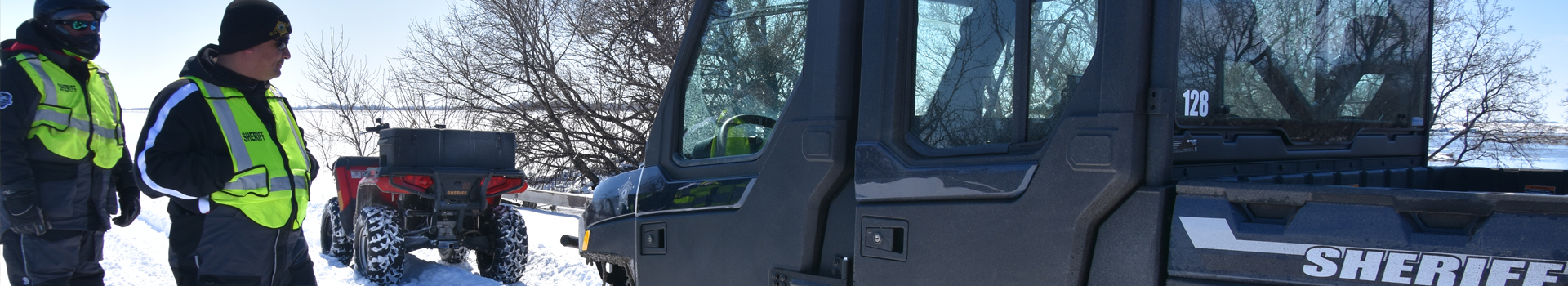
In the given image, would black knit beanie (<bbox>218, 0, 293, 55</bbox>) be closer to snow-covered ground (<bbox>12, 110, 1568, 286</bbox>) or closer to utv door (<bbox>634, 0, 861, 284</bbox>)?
utv door (<bbox>634, 0, 861, 284</bbox>)

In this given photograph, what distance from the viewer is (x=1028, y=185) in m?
Answer: 2.26

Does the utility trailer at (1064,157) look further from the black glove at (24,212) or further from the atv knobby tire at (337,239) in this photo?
the atv knobby tire at (337,239)

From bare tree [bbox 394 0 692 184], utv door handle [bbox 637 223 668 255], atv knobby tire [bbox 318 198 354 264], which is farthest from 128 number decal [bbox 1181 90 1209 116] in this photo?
bare tree [bbox 394 0 692 184]

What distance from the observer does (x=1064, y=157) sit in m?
2.18

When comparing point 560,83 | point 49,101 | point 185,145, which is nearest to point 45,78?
point 49,101

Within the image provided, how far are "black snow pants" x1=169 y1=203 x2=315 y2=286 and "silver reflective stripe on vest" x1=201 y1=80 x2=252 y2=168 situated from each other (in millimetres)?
165

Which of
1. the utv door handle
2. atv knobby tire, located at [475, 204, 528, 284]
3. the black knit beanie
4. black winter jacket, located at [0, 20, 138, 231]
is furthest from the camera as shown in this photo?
atv knobby tire, located at [475, 204, 528, 284]

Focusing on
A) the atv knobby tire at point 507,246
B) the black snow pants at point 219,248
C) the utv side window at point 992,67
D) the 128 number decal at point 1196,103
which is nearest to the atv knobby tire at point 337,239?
the atv knobby tire at point 507,246

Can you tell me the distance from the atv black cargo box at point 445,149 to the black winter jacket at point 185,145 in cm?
363

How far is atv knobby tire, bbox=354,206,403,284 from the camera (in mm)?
6375

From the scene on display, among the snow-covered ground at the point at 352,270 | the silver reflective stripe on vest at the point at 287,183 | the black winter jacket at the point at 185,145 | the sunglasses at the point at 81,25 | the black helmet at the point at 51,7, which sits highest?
the black helmet at the point at 51,7

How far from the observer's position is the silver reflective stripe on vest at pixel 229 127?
3.14m

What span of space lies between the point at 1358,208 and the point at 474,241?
6.12 m

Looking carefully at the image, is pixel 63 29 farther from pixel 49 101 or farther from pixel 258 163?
pixel 258 163
